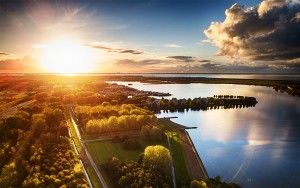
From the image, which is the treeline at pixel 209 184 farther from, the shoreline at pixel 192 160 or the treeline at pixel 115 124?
the treeline at pixel 115 124

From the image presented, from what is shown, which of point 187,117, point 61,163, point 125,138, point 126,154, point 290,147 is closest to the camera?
point 61,163

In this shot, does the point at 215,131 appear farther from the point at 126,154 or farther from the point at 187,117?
the point at 126,154

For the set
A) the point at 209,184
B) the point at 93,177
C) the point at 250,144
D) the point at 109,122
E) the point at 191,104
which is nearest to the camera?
the point at 209,184

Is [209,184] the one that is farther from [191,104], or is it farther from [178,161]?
[191,104]

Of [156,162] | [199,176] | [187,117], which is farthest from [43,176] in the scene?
[187,117]

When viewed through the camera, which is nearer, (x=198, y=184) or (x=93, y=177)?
(x=198, y=184)

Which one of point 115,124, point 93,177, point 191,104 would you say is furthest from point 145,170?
point 191,104

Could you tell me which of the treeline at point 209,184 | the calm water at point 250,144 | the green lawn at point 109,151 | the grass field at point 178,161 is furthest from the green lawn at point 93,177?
the calm water at point 250,144

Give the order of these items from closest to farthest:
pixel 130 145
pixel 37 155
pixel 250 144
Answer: pixel 37 155 < pixel 130 145 < pixel 250 144
